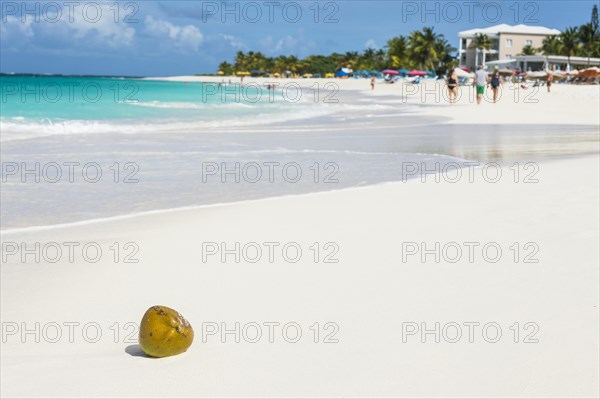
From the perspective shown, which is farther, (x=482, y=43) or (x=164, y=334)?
(x=482, y=43)

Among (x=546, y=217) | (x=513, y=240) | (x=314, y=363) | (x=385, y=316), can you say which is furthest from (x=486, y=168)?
(x=314, y=363)

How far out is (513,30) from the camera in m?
103

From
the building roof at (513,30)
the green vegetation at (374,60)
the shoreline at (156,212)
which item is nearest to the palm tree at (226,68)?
the green vegetation at (374,60)

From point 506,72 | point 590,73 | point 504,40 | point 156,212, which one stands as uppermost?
point 504,40

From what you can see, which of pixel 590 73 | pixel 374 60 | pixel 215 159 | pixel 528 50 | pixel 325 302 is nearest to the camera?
pixel 325 302

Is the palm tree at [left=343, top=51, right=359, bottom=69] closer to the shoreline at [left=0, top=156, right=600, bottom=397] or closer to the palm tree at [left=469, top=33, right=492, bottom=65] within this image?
the palm tree at [left=469, top=33, right=492, bottom=65]

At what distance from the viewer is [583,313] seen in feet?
13.2

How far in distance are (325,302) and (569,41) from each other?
3578 inches

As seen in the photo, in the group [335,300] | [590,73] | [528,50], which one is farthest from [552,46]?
[335,300]

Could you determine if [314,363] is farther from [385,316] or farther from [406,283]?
[406,283]

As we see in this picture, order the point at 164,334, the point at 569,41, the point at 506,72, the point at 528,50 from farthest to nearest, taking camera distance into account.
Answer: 1. the point at 528,50
2. the point at 569,41
3. the point at 506,72
4. the point at 164,334

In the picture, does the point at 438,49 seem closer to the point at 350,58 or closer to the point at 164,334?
the point at 350,58

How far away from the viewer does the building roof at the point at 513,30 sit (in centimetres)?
10225

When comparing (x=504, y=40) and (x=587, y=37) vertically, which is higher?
(x=504, y=40)
